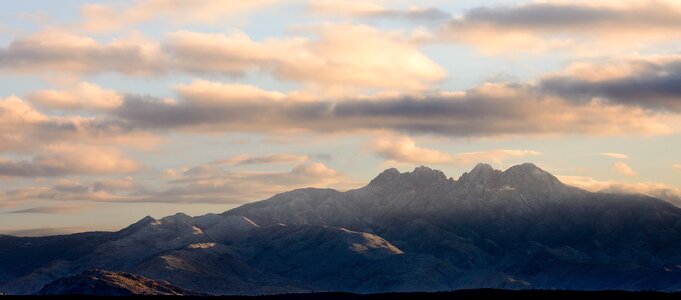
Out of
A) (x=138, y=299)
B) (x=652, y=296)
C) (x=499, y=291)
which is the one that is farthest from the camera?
(x=138, y=299)

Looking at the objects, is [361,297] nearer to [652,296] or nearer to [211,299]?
[211,299]

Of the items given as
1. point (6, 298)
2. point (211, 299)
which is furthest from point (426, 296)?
point (6, 298)

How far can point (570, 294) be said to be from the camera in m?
170

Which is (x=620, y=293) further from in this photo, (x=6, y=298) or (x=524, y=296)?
(x=6, y=298)

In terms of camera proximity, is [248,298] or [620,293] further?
[248,298]

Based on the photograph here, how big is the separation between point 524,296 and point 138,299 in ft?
196

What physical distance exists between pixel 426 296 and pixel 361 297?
A: 10.3 metres

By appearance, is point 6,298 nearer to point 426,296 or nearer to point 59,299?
point 59,299

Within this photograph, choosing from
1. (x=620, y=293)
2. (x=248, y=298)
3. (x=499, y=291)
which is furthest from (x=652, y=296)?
(x=248, y=298)

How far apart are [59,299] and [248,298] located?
2810cm

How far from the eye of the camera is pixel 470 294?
178m

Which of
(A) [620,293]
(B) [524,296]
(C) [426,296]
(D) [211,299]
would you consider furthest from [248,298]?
(A) [620,293]

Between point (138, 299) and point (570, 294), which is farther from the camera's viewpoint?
point (138, 299)

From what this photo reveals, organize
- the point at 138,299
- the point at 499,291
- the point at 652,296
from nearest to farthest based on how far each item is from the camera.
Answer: the point at 652,296 < the point at 499,291 < the point at 138,299
